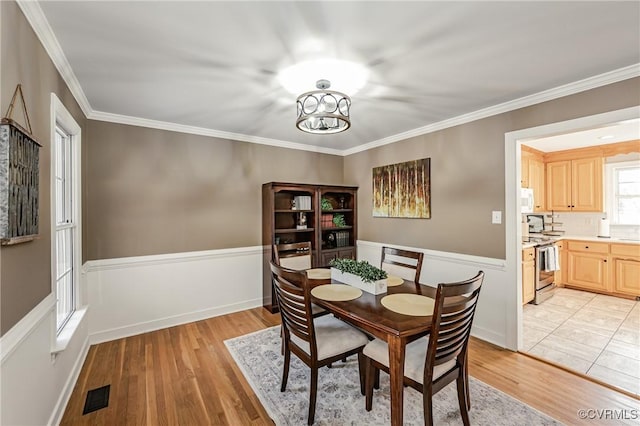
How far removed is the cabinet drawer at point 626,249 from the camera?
4062 millimetres

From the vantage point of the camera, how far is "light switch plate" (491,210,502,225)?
286 cm

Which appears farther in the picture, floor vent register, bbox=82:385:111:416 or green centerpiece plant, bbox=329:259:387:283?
green centerpiece plant, bbox=329:259:387:283

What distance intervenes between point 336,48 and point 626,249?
5.22m

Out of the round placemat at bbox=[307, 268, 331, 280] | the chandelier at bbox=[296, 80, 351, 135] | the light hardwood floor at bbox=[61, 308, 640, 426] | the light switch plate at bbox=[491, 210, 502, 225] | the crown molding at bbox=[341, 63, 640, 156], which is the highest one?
the crown molding at bbox=[341, 63, 640, 156]

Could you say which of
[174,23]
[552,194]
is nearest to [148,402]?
[174,23]

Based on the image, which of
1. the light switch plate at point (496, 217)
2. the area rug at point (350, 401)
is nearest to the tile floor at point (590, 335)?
the area rug at point (350, 401)

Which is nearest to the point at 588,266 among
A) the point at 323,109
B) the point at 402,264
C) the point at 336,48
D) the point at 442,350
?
the point at 402,264

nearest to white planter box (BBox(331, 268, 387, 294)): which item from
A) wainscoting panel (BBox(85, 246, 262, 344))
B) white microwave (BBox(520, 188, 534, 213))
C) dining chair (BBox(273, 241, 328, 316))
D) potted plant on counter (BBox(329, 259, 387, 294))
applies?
potted plant on counter (BBox(329, 259, 387, 294))

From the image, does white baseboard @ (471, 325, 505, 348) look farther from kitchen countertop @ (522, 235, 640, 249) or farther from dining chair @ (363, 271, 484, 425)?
kitchen countertop @ (522, 235, 640, 249)

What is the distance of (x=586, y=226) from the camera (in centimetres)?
490

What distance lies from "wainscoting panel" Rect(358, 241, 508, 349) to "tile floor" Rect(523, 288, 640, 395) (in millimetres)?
312

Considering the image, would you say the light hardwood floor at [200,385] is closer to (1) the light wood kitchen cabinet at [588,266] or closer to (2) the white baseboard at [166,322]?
(2) the white baseboard at [166,322]

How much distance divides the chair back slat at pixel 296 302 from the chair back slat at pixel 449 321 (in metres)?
0.72

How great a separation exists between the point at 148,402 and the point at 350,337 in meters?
1.54
